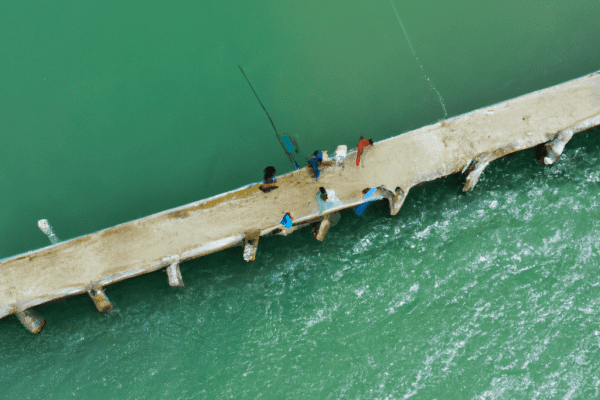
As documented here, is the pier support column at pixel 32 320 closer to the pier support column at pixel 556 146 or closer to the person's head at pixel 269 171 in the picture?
the person's head at pixel 269 171

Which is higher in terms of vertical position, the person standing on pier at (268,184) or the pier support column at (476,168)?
the person standing on pier at (268,184)

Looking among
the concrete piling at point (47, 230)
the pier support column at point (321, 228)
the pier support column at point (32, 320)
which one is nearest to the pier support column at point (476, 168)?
the pier support column at point (321, 228)

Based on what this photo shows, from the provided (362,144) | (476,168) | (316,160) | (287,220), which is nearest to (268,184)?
(287,220)

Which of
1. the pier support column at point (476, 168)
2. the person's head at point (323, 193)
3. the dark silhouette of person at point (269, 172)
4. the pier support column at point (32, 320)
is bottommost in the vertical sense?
the pier support column at point (476, 168)

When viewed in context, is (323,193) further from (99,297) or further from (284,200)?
(99,297)

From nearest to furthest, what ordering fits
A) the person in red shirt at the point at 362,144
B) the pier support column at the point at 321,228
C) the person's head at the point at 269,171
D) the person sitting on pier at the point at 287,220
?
1. the person's head at the point at 269,171
2. the person sitting on pier at the point at 287,220
3. the person in red shirt at the point at 362,144
4. the pier support column at the point at 321,228
